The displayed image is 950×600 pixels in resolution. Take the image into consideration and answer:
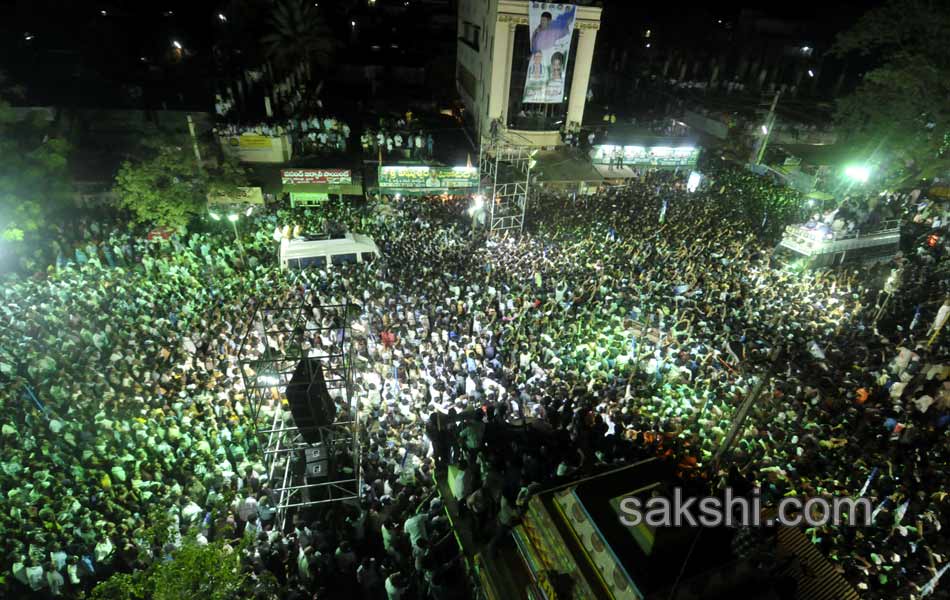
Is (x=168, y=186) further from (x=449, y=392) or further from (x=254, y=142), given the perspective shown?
(x=449, y=392)

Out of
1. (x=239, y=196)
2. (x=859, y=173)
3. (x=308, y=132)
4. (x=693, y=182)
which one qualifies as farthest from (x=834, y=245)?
(x=308, y=132)

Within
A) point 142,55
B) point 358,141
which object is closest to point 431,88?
point 358,141

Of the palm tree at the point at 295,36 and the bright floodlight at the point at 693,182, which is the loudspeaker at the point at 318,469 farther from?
the palm tree at the point at 295,36

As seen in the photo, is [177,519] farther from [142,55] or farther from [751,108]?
[751,108]

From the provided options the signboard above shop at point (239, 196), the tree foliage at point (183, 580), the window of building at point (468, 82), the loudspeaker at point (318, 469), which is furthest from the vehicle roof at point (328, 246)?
the window of building at point (468, 82)

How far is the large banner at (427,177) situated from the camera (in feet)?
62.1

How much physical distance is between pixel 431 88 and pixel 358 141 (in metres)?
11.1

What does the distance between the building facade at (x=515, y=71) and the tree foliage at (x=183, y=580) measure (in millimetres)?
19250

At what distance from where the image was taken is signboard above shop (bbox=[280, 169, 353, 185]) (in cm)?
1831

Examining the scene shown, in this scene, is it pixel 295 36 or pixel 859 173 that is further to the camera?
pixel 295 36

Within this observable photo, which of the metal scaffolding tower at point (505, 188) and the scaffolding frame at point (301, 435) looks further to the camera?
the metal scaffolding tower at point (505, 188)

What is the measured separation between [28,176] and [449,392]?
15.6 metres

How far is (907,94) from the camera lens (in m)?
19.2

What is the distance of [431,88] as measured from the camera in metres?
31.6
